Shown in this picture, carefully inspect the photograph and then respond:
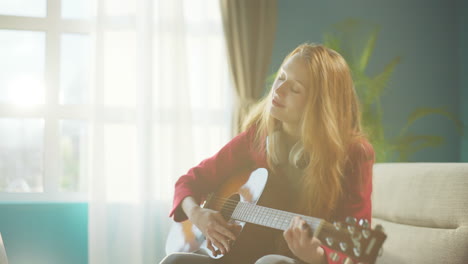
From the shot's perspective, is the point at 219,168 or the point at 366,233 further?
the point at 219,168

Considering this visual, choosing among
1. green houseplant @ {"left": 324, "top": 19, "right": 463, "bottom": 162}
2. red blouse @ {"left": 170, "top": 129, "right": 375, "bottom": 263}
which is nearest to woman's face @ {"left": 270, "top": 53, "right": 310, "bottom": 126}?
red blouse @ {"left": 170, "top": 129, "right": 375, "bottom": 263}

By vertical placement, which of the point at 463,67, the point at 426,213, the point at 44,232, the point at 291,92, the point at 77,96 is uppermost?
the point at 463,67

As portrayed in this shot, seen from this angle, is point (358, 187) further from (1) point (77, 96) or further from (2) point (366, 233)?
(1) point (77, 96)

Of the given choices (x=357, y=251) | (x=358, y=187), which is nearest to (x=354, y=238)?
(x=357, y=251)

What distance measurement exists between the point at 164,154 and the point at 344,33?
1509 mm

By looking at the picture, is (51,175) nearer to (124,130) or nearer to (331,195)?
(124,130)

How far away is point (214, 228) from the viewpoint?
112 centimetres

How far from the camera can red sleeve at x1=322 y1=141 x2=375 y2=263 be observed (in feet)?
3.17

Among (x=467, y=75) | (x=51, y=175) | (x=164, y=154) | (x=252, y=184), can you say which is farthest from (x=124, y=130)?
(x=467, y=75)

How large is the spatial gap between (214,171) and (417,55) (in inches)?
90.7

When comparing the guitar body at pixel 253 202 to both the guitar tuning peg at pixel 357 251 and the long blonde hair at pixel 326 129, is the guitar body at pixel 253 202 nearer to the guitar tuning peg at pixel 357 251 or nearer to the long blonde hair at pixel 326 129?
the long blonde hair at pixel 326 129

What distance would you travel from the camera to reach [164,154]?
2.57 meters

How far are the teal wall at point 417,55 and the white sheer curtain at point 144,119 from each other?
1.04 meters

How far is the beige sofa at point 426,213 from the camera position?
4.25ft
